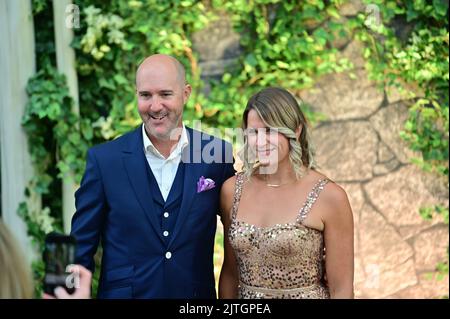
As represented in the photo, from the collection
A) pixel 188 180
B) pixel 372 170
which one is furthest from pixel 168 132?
pixel 372 170

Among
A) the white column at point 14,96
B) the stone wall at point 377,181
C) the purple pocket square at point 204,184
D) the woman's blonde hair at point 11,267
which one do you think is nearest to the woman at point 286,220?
the purple pocket square at point 204,184

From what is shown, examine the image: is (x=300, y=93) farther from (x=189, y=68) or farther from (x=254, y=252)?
(x=254, y=252)

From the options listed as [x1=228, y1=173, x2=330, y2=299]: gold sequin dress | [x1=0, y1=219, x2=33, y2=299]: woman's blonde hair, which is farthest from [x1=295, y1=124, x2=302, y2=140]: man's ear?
[x1=0, y1=219, x2=33, y2=299]: woman's blonde hair

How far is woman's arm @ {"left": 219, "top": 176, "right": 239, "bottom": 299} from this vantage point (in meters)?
2.73

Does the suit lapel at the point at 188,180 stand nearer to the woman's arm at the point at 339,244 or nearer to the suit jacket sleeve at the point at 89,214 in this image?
the suit jacket sleeve at the point at 89,214

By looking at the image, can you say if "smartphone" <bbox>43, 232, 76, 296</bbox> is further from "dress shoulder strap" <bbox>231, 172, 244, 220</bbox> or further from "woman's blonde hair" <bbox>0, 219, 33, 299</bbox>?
"dress shoulder strap" <bbox>231, 172, 244, 220</bbox>

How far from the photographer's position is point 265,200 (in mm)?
2645

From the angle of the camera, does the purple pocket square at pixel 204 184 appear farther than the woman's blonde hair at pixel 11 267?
Yes

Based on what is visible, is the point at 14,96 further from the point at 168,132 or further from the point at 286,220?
the point at 286,220

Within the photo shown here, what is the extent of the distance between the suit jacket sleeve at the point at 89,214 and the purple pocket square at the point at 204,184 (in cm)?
34

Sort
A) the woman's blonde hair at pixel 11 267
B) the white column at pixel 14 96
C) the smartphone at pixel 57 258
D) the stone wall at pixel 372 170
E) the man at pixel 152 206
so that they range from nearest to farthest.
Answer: the woman's blonde hair at pixel 11 267 → the smartphone at pixel 57 258 → the man at pixel 152 206 → the white column at pixel 14 96 → the stone wall at pixel 372 170

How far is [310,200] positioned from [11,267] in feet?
3.94

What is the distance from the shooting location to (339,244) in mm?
2541

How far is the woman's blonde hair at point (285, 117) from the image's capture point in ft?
8.45
